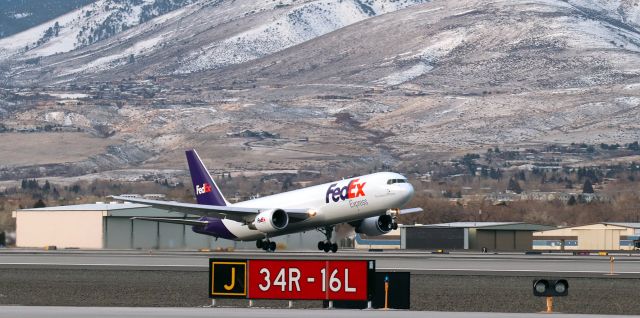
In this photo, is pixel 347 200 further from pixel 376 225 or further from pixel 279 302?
pixel 279 302

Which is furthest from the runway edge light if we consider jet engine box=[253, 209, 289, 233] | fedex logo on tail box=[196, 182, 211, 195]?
fedex logo on tail box=[196, 182, 211, 195]

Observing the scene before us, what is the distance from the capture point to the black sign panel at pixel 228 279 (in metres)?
65.1

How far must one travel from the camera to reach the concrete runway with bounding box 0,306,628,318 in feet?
185

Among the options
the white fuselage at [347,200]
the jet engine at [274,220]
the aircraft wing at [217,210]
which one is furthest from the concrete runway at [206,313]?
the aircraft wing at [217,210]

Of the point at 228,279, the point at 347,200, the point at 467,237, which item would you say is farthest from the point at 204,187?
the point at 228,279

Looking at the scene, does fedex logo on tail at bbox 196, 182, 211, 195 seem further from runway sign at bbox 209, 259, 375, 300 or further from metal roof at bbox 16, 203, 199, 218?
runway sign at bbox 209, 259, 375, 300

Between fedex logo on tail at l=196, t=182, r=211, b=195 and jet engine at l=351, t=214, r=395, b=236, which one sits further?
fedex logo on tail at l=196, t=182, r=211, b=195

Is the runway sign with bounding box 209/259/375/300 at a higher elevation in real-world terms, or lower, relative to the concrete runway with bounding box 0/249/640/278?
higher

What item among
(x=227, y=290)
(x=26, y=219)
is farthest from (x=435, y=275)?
(x=26, y=219)

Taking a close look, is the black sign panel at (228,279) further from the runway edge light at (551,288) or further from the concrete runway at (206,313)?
the runway edge light at (551,288)

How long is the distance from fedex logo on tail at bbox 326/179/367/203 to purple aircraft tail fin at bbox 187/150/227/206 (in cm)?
1811

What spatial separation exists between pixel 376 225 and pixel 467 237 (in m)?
62.3

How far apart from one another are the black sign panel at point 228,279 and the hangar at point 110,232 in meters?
79.4

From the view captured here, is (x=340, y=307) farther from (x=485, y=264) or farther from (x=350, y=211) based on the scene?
(x=350, y=211)
